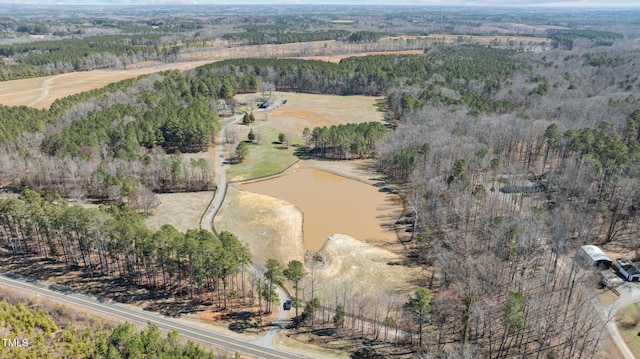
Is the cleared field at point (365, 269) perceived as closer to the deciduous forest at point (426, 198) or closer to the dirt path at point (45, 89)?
the deciduous forest at point (426, 198)

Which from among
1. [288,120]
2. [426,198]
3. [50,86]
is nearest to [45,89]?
[50,86]

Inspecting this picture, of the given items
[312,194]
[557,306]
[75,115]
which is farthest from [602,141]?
[75,115]

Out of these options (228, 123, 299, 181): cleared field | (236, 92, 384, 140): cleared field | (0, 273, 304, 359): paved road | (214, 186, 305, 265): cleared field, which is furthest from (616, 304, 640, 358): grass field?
(236, 92, 384, 140): cleared field

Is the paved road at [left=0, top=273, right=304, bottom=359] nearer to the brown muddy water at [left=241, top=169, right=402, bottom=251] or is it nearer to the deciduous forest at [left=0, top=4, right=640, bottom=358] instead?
the deciduous forest at [left=0, top=4, right=640, bottom=358]

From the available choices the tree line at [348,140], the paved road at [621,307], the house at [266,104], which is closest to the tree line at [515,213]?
the paved road at [621,307]

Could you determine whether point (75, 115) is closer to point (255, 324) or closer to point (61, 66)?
point (255, 324)

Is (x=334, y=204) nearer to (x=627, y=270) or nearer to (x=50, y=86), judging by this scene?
(x=627, y=270)
